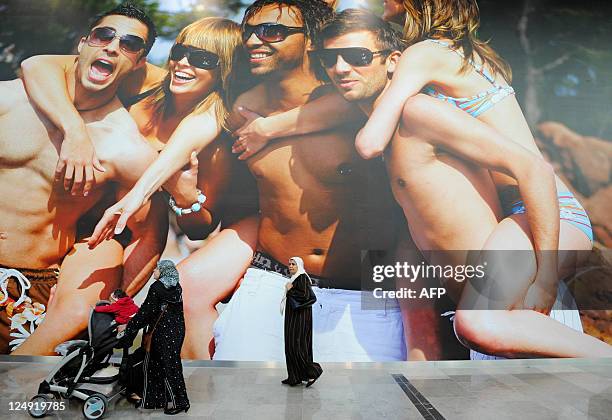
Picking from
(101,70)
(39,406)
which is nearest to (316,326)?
(39,406)

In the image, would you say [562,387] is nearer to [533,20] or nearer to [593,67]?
[593,67]

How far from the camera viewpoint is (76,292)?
616 cm

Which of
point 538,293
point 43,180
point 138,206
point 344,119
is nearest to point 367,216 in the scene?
point 344,119

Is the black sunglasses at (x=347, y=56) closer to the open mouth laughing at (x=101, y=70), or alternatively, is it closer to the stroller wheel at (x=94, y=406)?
the open mouth laughing at (x=101, y=70)

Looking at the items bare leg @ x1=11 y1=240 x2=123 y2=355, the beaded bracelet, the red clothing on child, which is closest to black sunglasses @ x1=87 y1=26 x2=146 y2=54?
the beaded bracelet

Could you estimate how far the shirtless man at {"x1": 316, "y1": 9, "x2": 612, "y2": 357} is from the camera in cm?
620

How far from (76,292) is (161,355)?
2220mm

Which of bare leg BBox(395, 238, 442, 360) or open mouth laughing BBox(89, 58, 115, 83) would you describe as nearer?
bare leg BBox(395, 238, 442, 360)

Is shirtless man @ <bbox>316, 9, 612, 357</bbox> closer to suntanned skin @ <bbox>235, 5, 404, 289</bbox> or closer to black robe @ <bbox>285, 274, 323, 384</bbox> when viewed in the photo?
suntanned skin @ <bbox>235, 5, 404, 289</bbox>

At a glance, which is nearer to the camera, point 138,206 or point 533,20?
point 138,206

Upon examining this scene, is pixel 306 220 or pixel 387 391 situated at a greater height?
pixel 306 220

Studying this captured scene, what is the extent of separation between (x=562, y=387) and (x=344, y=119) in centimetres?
380

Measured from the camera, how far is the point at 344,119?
6258 mm

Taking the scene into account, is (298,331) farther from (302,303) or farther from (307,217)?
(307,217)
